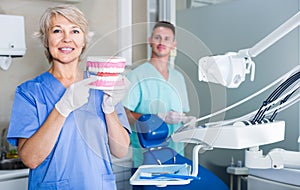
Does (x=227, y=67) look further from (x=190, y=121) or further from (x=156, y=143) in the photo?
(x=156, y=143)

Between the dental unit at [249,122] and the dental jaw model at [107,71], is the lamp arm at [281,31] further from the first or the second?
the dental jaw model at [107,71]

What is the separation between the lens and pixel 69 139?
119cm

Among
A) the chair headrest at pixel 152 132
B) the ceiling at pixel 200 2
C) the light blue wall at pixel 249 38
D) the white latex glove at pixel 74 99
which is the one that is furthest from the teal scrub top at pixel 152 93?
the ceiling at pixel 200 2

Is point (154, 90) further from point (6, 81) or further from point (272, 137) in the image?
point (6, 81)

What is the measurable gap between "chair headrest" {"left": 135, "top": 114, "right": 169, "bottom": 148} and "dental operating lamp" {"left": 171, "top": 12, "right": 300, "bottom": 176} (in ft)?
0.45

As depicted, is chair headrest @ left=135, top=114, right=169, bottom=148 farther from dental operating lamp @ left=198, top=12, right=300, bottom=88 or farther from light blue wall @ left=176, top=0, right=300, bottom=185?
light blue wall @ left=176, top=0, right=300, bottom=185

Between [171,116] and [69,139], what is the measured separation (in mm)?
299

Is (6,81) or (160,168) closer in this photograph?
(160,168)

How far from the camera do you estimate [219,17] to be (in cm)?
241

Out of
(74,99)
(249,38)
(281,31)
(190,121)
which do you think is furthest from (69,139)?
(249,38)

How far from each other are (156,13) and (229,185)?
1.20 metres

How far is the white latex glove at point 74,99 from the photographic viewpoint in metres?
1.05

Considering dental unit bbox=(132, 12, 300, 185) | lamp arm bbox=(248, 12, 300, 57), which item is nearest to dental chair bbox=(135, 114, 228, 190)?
dental unit bbox=(132, 12, 300, 185)

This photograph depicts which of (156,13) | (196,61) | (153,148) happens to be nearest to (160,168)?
(153,148)
